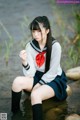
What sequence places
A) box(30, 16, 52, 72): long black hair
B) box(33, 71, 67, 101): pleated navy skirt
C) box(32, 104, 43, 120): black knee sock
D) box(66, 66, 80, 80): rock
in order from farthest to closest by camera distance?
box(66, 66, 80, 80): rock, box(33, 71, 67, 101): pleated navy skirt, box(30, 16, 52, 72): long black hair, box(32, 104, 43, 120): black knee sock

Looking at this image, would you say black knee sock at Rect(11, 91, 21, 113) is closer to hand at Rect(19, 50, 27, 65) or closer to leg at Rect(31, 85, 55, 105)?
leg at Rect(31, 85, 55, 105)

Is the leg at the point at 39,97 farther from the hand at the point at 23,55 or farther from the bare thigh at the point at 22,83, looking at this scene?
the hand at the point at 23,55

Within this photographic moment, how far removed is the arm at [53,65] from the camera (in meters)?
3.64

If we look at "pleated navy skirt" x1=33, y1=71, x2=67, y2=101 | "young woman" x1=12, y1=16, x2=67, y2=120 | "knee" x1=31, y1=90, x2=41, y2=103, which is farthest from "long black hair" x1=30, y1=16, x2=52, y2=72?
"knee" x1=31, y1=90, x2=41, y2=103

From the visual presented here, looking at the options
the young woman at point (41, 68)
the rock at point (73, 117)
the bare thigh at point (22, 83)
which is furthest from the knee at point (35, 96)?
the rock at point (73, 117)

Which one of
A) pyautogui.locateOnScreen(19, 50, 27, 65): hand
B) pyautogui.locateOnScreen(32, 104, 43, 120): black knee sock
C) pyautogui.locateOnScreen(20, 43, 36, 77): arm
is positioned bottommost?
pyautogui.locateOnScreen(32, 104, 43, 120): black knee sock

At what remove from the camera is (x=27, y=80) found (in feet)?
12.2

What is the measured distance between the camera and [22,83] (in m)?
3.65

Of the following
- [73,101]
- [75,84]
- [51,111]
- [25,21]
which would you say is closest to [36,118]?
[51,111]

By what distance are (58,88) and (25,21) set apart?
2236mm

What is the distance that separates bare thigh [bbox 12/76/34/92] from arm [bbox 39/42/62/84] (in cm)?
11

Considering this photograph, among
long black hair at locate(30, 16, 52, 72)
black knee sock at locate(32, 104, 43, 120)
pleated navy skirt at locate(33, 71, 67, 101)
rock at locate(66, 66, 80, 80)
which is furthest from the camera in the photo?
rock at locate(66, 66, 80, 80)

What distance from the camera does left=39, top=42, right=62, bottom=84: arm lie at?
143 inches

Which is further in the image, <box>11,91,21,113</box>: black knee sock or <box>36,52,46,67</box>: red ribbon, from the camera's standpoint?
<box>36,52,46,67</box>: red ribbon
